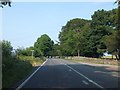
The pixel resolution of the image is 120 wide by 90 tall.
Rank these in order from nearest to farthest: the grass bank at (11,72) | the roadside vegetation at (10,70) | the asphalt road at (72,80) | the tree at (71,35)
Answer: the asphalt road at (72,80) < the grass bank at (11,72) < the roadside vegetation at (10,70) < the tree at (71,35)

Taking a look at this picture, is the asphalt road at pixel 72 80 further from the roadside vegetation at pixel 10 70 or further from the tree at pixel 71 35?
the tree at pixel 71 35

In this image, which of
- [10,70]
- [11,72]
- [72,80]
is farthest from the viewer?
[10,70]

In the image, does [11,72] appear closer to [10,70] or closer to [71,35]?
[10,70]

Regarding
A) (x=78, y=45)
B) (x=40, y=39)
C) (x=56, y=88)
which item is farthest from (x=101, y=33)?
(x=40, y=39)

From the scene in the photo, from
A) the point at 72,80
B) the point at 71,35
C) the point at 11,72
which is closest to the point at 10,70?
the point at 11,72

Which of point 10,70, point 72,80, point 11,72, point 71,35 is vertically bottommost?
point 72,80

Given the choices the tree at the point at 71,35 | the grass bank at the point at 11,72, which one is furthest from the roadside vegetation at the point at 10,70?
the tree at the point at 71,35

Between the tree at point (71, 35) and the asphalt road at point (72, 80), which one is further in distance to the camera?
the tree at point (71, 35)

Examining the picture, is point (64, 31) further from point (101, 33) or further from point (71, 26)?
point (101, 33)

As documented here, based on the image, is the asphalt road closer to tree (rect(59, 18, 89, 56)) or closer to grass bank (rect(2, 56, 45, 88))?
grass bank (rect(2, 56, 45, 88))

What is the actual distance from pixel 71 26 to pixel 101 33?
241 feet

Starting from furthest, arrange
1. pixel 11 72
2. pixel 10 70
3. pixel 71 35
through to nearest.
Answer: pixel 71 35 < pixel 10 70 < pixel 11 72

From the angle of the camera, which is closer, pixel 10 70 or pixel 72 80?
pixel 72 80

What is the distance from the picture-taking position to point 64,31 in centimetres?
18412
